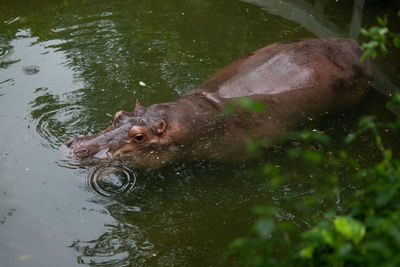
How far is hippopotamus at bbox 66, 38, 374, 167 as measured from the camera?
208 inches

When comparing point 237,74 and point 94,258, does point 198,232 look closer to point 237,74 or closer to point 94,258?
point 94,258

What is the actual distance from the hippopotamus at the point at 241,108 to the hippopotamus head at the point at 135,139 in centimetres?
1

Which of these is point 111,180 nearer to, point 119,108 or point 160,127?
point 160,127

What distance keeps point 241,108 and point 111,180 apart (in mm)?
1802

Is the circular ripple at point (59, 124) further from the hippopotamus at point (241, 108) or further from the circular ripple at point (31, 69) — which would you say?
the circular ripple at point (31, 69)

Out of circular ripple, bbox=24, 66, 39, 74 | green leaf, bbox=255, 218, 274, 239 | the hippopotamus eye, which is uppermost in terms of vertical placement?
green leaf, bbox=255, 218, 274, 239

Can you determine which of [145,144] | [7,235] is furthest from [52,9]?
[7,235]

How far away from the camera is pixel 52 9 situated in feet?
30.5

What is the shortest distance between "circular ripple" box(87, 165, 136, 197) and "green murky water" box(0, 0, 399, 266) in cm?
1

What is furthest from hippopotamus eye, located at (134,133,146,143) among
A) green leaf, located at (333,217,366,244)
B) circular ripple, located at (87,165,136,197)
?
green leaf, located at (333,217,366,244)

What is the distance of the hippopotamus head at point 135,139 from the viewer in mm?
5148

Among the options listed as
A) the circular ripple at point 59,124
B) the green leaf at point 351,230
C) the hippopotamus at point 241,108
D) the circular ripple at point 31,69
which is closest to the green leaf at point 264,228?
the green leaf at point 351,230

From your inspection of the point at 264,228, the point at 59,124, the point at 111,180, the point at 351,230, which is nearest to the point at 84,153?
the point at 111,180

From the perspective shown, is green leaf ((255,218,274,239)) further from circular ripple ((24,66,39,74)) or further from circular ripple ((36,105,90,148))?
circular ripple ((24,66,39,74))
